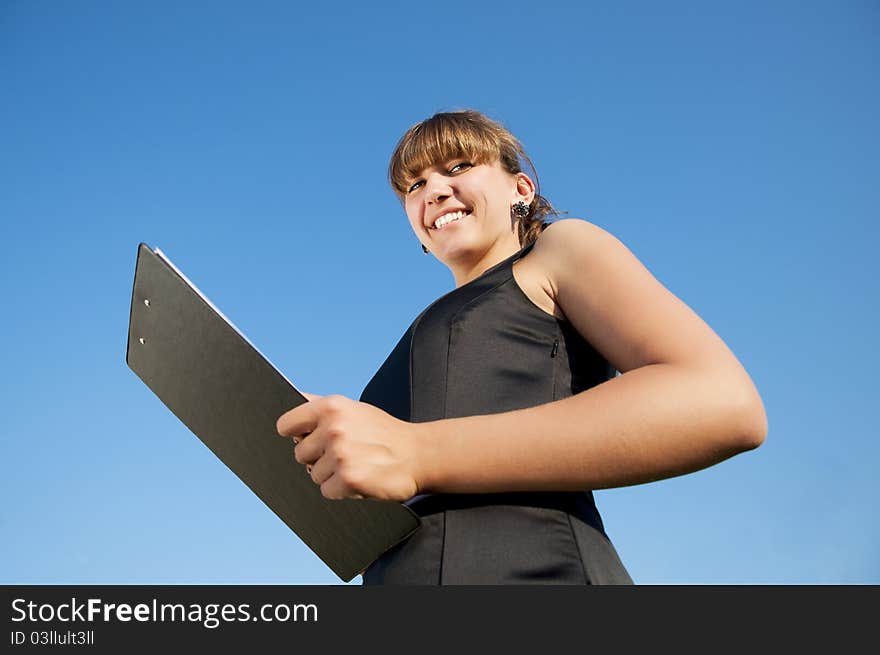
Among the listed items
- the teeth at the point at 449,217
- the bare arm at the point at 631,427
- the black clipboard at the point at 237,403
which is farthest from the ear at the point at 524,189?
the black clipboard at the point at 237,403

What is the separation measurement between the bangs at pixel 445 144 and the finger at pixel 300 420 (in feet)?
4.63

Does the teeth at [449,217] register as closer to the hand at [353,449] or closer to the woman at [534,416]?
the woman at [534,416]

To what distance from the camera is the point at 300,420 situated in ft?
4.97

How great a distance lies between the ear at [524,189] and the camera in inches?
110

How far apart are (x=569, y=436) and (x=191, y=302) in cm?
88

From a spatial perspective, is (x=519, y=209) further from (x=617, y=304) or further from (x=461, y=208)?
(x=617, y=304)

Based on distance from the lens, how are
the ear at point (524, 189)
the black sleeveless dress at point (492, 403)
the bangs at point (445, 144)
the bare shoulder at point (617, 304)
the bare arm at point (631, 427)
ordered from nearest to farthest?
→ the bare arm at point (631, 427) → the bare shoulder at point (617, 304) → the black sleeveless dress at point (492, 403) → the bangs at point (445, 144) → the ear at point (524, 189)

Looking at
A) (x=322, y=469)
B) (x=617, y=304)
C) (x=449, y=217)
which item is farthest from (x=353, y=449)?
(x=449, y=217)

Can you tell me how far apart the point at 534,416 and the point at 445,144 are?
56.1 inches
